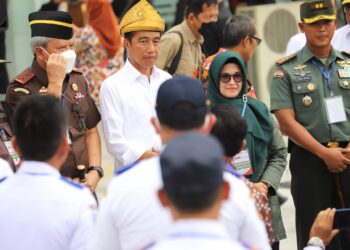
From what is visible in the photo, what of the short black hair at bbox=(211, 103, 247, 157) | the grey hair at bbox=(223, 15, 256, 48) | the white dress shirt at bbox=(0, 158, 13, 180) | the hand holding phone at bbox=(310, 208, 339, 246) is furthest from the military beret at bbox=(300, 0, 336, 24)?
the white dress shirt at bbox=(0, 158, 13, 180)

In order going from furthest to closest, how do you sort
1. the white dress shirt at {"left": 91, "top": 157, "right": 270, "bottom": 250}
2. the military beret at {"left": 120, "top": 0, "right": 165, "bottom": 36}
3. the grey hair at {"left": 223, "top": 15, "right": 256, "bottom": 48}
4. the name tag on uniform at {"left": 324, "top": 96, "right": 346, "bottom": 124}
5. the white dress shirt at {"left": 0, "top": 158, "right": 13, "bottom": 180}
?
the grey hair at {"left": 223, "top": 15, "right": 256, "bottom": 48} → the name tag on uniform at {"left": 324, "top": 96, "right": 346, "bottom": 124} → the military beret at {"left": 120, "top": 0, "right": 165, "bottom": 36} → the white dress shirt at {"left": 0, "top": 158, "right": 13, "bottom": 180} → the white dress shirt at {"left": 91, "top": 157, "right": 270, "bottom": 250}

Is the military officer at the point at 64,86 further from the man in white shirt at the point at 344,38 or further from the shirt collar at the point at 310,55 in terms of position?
the man in white shirt at the point at 344,38

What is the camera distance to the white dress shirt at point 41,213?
3740 millimetres

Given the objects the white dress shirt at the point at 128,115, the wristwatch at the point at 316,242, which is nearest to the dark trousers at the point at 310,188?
the white dress shirt at the point at 128,115

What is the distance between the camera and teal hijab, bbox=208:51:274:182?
231 inches

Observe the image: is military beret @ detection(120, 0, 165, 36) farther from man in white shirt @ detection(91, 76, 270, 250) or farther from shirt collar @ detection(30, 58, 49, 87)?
man in white shirt @ detection(91, 76, 270, 250)

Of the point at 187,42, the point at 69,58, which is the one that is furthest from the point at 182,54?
the point at 69,58

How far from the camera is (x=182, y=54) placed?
7.87 m

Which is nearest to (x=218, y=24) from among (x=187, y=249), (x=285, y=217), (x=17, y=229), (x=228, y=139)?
(x=285, y=217)

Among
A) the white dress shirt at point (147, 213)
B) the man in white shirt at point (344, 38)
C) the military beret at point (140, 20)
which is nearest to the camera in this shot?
the white dress shirt at point (147, 213)

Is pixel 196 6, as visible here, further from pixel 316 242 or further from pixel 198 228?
pixel 198 228

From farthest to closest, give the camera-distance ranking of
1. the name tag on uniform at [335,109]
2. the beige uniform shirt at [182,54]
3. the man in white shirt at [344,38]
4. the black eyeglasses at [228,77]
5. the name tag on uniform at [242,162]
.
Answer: the beige uniform shirt at [182,54], the man in white shirt at [344,38], the name tag on uniform at [335,109], the black eyeglasses at [228,77], the name tag on uniform at [242,162]

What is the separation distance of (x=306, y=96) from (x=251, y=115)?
65cm

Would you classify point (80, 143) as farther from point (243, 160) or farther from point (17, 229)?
point (17, 229)
